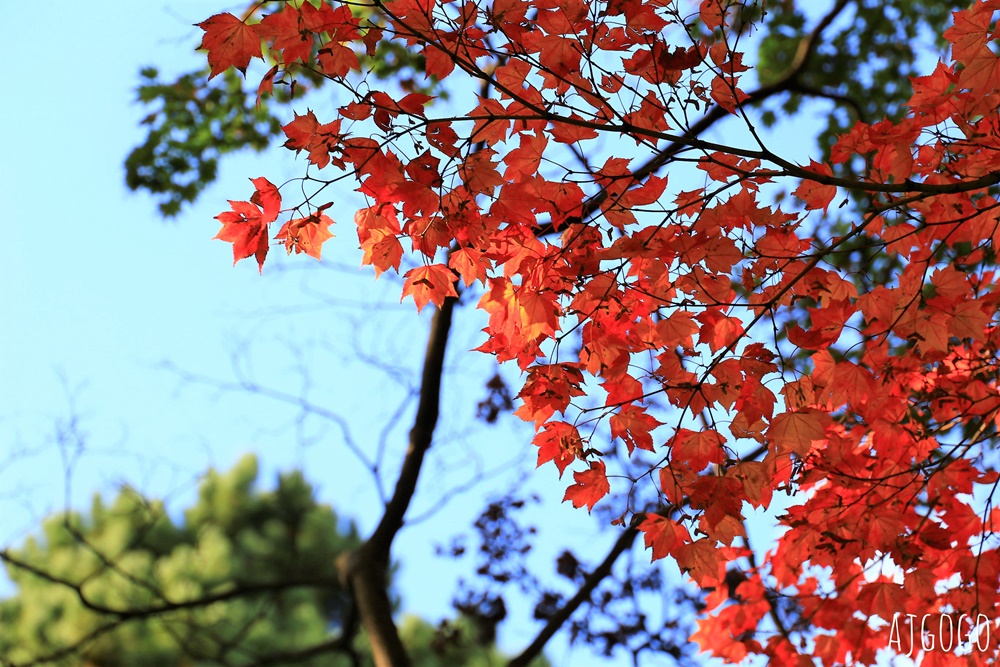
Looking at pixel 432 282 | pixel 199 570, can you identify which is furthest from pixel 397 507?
pixel 199 570

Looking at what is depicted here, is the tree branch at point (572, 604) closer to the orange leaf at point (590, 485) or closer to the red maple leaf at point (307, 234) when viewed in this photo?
the orange leaf at point (590, 485)

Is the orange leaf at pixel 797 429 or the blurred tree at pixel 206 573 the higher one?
the blurred tree at pixel 206 573

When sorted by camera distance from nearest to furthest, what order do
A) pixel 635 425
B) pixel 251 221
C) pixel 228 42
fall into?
1. pixel 228 42
2. pixel 251 221
3. pixel 635 425

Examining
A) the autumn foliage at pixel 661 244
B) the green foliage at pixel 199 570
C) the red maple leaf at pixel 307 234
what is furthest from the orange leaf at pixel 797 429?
the green foliage at pixel 199 570

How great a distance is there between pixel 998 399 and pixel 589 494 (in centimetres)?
154

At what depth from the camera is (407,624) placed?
1548cm

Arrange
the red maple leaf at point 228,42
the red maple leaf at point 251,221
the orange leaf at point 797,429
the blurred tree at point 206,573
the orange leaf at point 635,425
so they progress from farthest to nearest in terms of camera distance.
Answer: the blurred tree at point 206,573
the orange leaf at point 635,425
the orange leaf at point 797,429
the red maple leaf at point 251,221
the red maple leaf at point 228,42

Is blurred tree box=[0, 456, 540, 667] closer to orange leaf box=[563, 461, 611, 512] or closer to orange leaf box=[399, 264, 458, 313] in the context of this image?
orange leaf box=[563, 461, 611, 512]

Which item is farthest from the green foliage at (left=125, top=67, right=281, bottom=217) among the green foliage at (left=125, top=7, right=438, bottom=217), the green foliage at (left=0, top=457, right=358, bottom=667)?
the green foliage at (left=0, top=457, right=358, bottom=667)

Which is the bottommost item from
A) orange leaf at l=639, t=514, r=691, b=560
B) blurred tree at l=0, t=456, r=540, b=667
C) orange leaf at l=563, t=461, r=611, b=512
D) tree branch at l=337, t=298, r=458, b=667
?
orange leaf at l=639, t=514, r=691, b=560

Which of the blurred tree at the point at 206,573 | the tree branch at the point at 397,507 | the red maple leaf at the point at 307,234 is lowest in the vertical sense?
the red maple leaf at the point at 307,234

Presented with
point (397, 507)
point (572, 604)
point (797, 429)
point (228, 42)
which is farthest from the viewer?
point (397, 507)

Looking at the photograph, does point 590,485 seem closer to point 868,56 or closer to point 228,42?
point 228,42

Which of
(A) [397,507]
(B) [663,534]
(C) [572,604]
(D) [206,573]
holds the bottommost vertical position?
(B) [663,534]
